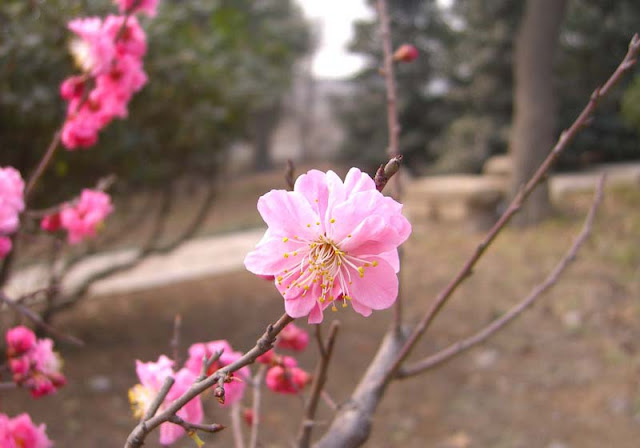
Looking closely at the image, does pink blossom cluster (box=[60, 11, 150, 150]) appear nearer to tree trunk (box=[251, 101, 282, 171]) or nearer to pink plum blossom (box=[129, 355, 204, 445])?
pink plum blossom (box=[129, 355, 204, 445])

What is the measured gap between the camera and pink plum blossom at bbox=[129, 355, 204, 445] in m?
0.79

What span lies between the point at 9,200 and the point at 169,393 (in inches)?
16.4

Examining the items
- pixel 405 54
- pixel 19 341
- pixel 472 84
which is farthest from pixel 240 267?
pixel 472 84

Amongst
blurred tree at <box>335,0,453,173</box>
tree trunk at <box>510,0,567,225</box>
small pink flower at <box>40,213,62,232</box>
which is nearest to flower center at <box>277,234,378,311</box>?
small pink flower at <box>40,213,62,232</box>

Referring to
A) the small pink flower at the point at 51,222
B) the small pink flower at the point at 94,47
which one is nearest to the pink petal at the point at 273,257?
the small pink flower at the point at 94,47

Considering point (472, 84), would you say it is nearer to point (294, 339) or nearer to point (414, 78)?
point (414, 78)

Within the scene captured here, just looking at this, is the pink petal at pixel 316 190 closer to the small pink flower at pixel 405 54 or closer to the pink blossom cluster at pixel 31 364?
the pink blossom cluster at pixel 31 364

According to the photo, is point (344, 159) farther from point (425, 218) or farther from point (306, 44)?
point (425, 218)

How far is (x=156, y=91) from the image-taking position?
12.0 ft

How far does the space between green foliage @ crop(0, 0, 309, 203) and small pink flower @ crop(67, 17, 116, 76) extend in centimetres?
168

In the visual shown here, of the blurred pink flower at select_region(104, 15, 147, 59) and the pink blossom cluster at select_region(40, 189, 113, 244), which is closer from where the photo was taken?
the blurred pink flower at select_region(104, 15, 147, 59)

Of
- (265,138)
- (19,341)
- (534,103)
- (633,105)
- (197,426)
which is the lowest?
(265,138)

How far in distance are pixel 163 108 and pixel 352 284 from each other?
342 cm

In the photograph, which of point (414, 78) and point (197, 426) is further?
point (414, 78)
